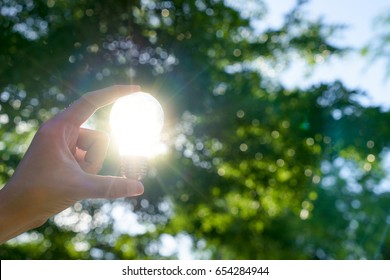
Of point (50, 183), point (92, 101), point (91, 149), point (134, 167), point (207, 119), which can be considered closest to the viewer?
point (50, 183)

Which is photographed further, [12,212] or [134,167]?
[134,167]

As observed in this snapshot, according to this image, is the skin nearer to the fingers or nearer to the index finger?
the index finger

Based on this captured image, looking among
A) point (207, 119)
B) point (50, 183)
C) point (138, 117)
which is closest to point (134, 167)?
point (50, 183)

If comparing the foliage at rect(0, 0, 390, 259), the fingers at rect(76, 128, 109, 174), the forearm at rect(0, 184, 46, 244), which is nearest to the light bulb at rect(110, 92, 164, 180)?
the fingers at rect(76, 128, 109, 174)

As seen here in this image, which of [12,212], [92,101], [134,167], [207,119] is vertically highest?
[207,119]

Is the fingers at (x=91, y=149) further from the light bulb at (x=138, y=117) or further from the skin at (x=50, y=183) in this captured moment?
the light bulb at (x=138, y=117)

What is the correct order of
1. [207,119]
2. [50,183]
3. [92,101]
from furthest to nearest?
1. [207,119]
2. [92,101]
3. [50,183]

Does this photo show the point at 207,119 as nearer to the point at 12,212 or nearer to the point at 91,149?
the point at 91,149

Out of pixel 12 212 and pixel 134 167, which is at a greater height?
pixel 134 167
